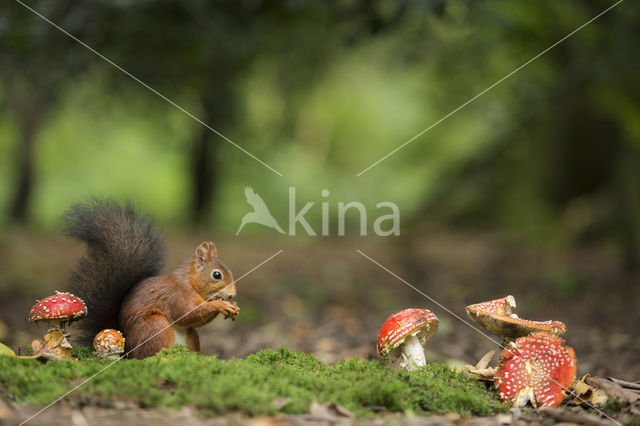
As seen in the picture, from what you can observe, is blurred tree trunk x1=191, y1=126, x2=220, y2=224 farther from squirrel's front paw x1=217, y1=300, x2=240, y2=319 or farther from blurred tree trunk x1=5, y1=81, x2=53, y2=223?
squirrel's front paw x1=217, y1=300, x2=240, y2=319

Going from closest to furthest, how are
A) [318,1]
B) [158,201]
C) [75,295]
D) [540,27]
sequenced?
[75,295]
[318,1]
[540,27]
[158,201]

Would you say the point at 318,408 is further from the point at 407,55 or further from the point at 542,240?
the point at 542,240

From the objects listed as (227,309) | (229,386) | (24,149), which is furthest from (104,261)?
(24,149)

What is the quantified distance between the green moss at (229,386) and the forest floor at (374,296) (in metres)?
0.05

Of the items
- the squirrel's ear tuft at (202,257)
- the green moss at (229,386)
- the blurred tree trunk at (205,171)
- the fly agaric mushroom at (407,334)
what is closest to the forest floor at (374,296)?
the green moss at (229,386)

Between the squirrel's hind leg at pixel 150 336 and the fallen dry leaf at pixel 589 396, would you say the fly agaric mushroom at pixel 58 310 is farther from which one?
the fallen dry leaf at pixel 589 396

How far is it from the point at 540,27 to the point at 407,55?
1447mm

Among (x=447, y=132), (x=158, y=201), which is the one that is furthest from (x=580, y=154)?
(x=158, y=201)

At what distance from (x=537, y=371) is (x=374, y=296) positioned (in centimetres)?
496

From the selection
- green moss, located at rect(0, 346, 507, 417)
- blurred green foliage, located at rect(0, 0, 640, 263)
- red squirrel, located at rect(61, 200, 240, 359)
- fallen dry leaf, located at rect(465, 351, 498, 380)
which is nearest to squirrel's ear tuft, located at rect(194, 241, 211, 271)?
red squirrel, located at rect(61, 200, 240, 359)

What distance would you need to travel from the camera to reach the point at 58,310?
2504 millimetres

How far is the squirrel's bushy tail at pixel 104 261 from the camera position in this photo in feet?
9.26

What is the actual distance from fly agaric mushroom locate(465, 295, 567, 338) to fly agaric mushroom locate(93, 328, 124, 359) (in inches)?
56.6

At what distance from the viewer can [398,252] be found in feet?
32.9
